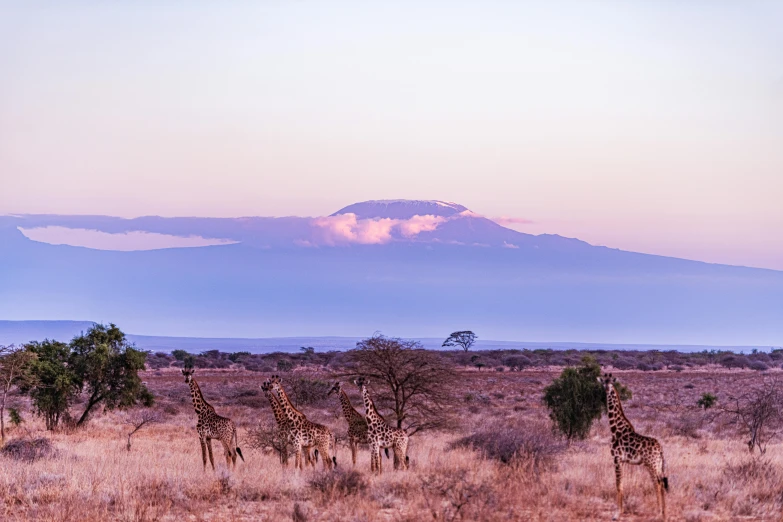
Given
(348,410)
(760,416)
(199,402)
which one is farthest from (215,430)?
(760,416)

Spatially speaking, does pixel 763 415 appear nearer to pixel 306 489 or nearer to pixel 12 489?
pixel 306 489

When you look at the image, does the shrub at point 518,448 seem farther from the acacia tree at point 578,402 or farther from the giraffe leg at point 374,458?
the acacia tree at point 578,402

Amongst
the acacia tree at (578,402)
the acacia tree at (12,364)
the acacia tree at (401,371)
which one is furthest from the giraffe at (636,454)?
the acacia tree at (12,364)

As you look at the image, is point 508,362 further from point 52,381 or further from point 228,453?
point 228,453

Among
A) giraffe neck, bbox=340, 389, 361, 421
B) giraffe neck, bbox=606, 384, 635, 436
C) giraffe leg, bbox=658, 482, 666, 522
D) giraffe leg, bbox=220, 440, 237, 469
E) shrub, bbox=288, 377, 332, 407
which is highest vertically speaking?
giraffe neck, bbox=606, 384, 635, 436

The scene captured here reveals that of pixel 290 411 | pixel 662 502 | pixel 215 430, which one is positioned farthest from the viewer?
pixel 215 430

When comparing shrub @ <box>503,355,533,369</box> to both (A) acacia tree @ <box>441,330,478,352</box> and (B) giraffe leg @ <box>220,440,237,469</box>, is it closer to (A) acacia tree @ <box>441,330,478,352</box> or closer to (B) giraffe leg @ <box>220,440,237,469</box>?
(A) acacia tree @ <box>441,330,478,352</box>

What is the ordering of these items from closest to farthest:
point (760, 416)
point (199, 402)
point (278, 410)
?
1. point (278, 410)
2. point (199, 402)
3. point (760, 416)

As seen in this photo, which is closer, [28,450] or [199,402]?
[199,402]

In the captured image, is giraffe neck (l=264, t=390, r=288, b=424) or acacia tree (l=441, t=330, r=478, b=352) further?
acacia tree (l=441, t=330, r=478, b=352)

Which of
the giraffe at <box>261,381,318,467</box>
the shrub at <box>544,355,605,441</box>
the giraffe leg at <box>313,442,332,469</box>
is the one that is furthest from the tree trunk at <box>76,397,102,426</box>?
the shrub at <box>544,355,605,441</box>

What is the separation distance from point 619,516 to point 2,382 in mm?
20201

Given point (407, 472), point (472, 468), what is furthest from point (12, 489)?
point (472, 468)

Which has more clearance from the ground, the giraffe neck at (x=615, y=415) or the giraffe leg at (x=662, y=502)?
the giraffe neck at (x=615, y=415)
